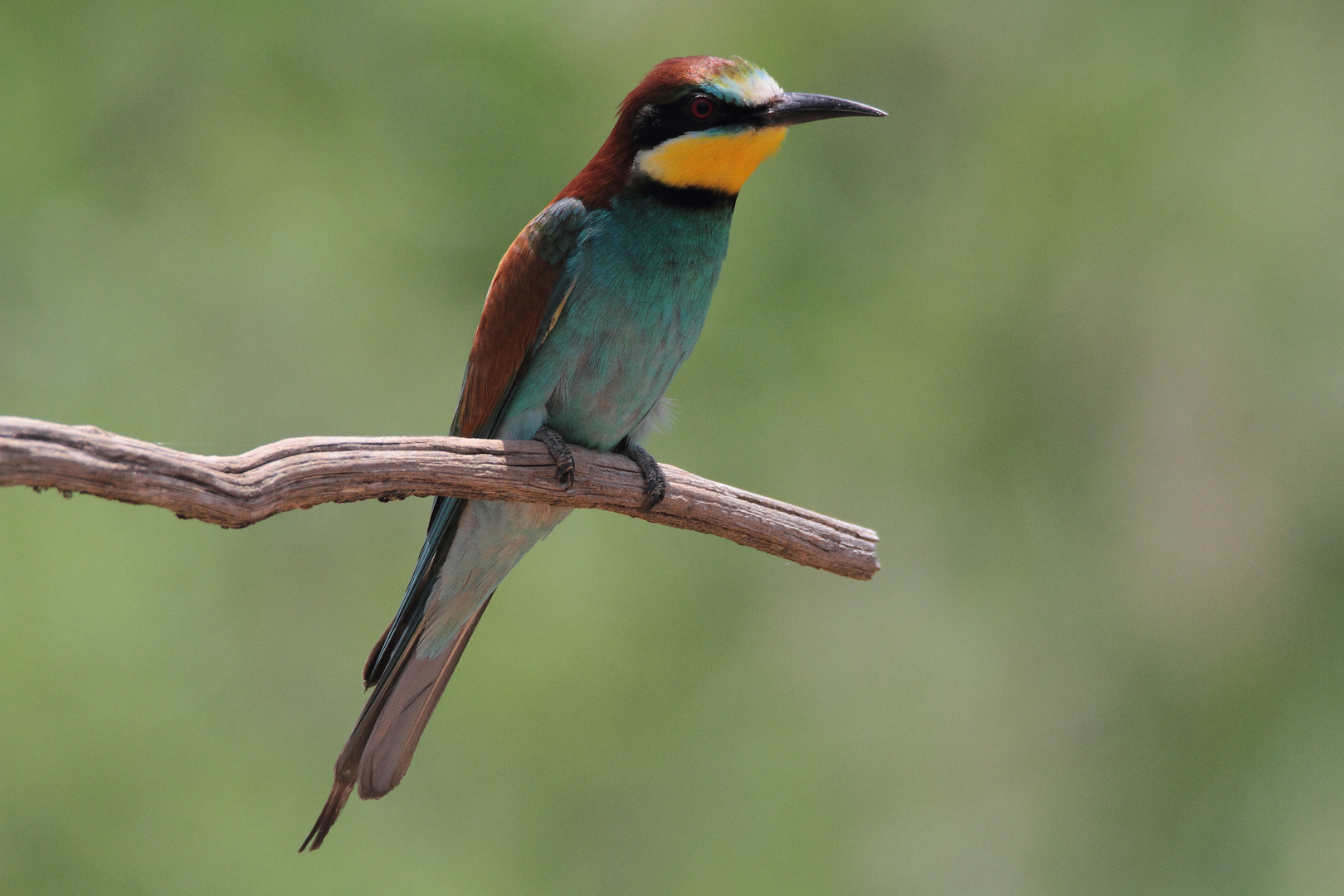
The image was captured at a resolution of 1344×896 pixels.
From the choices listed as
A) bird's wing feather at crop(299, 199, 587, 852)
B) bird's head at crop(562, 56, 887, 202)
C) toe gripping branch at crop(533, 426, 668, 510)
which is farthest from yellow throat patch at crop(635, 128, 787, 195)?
toe gripping branch at crop(533, 426, 668, 510)

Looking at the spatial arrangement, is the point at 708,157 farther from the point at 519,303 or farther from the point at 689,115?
the point at 519,303

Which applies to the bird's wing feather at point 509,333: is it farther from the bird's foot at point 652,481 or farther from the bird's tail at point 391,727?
the bird's foot at point 652,481

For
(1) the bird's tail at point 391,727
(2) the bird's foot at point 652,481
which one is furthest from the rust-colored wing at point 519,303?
(1) the bird's tail at point 391,727

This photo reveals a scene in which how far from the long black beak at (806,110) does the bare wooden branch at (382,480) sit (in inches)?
26.2

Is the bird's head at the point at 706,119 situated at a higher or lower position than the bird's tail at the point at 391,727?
higher

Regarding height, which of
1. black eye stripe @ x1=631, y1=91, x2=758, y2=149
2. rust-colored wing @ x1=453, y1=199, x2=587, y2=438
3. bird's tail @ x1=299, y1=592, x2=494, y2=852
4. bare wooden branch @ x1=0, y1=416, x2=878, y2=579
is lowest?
bird's tail @ x1=299, y1=592, x2=494, y2=852

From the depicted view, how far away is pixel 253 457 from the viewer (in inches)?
60.2

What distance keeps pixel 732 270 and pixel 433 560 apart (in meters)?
2.01

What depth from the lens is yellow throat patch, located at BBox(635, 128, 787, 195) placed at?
1.95 m

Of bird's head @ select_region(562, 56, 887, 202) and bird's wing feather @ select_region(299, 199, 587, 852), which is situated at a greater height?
bird's head @ select_region(562, 56, 887, 202)

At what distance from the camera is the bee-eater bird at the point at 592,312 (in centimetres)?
195

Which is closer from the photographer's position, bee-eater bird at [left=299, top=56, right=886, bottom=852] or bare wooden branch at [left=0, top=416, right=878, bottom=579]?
bare wooden branch at [left=0, top=416, right=878, bottom=579]

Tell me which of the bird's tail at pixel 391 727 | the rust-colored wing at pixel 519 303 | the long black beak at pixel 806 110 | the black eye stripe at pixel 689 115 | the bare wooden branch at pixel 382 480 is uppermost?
the long black beak at pixel 806 110

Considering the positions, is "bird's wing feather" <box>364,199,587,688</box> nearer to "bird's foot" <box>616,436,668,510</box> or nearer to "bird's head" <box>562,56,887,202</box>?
"bird's head" <box>562,56,887,202</box>
